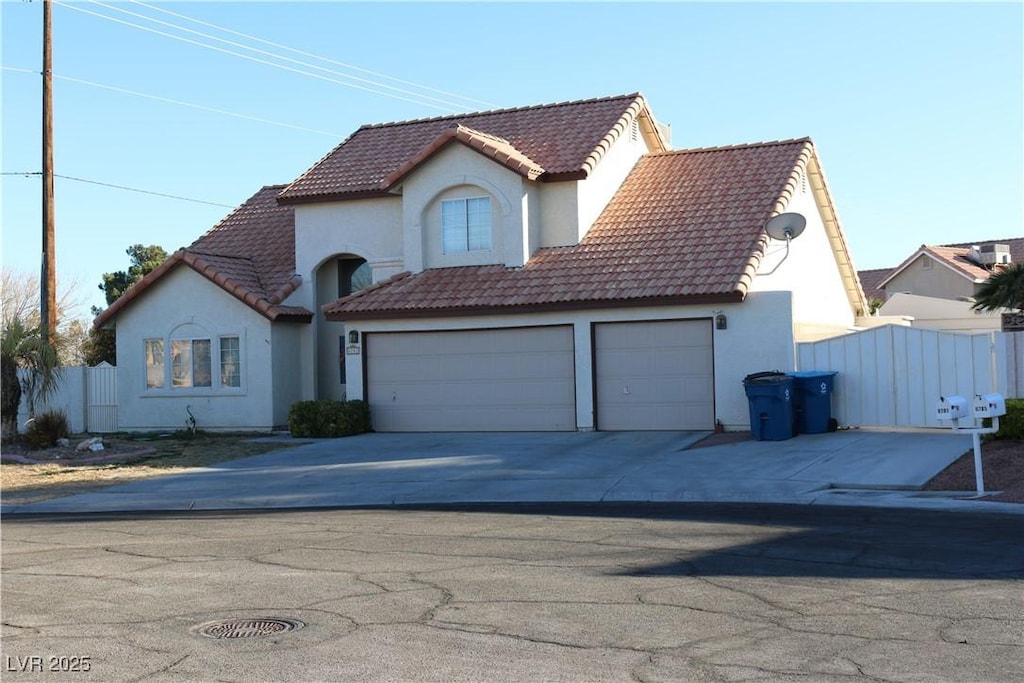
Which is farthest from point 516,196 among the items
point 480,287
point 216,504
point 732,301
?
point 216,504

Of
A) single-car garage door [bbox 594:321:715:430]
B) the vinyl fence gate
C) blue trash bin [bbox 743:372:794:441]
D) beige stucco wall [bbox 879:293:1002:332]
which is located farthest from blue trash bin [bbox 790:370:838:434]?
the vinyl fence gate

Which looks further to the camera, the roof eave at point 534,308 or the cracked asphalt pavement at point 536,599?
the roof eave at point 534,308

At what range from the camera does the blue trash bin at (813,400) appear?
2084cm

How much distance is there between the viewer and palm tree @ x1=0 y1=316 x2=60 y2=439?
2309 cm

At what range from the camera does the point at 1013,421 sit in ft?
56.5

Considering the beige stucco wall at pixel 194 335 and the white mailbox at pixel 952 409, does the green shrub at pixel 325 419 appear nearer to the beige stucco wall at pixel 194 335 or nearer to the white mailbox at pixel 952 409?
the beige stucco wall at pixel 194 335

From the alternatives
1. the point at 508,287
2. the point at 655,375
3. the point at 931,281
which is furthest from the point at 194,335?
the point at 931,281

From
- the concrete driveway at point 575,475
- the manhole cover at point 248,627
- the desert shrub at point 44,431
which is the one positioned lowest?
the manhole cover at point 248,627

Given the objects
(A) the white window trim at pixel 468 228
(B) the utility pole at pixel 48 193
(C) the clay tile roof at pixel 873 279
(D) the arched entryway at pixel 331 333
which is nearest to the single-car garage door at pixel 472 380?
(A) the white window trim at pixel 468 228

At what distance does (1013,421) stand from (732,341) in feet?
20.2

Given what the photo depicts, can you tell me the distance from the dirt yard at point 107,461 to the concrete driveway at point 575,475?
761 mm

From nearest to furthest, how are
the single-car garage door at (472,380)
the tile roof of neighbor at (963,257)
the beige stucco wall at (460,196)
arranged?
the single-car garage door at (472,380)
the beige stucco wall at (460,196)
the tile roof of neighbor at (963,257)

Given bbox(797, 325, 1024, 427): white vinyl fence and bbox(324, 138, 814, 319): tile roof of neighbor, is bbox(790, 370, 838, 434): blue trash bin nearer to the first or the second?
bbox(797, 325, 1024, 427): white vinyl fence

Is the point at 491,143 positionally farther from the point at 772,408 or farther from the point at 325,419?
the point at 772,408
